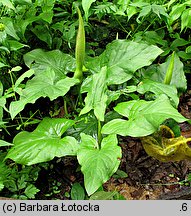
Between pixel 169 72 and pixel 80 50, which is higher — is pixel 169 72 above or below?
below

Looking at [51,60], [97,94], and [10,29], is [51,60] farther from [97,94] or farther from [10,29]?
[97,94]

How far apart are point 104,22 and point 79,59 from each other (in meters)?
0.73

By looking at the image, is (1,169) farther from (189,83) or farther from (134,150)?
(189,83)

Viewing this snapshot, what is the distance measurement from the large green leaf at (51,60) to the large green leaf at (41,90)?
0.22m

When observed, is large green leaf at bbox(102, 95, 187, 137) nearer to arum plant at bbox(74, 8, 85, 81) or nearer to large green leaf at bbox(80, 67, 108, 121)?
large green leaf at bbox(80, 67, 108, 121)

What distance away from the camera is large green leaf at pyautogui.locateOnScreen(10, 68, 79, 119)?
68.4 inches

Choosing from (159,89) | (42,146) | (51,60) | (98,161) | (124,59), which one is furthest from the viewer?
(51,60)

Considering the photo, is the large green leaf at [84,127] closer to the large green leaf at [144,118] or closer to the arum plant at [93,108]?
the arum plant at [93,108]

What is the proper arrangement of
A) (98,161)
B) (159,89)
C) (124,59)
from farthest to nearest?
1. (124,59)
2. (159,89)
3. (98,161)

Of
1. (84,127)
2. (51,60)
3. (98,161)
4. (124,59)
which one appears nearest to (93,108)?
(84,127)

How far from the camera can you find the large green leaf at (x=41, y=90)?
5.70ft

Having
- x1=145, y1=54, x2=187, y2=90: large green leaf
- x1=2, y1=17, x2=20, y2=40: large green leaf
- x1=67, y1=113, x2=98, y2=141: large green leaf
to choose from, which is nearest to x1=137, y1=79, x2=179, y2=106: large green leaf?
x1=145, y1=54, x2=187, y2=90: large green leaf

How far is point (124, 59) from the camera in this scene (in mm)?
2084

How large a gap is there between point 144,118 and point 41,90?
494mm
